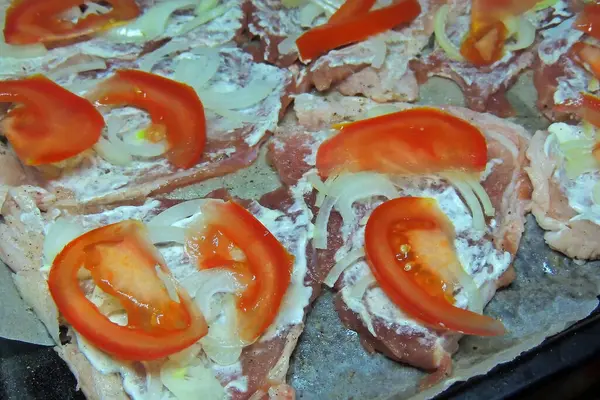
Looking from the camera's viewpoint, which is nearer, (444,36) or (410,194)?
(410,194)

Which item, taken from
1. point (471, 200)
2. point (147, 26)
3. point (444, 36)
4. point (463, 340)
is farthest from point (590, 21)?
point (147, 26)

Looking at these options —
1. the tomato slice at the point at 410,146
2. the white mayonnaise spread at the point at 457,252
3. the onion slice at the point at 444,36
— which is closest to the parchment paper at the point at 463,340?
the white mayonnaise spread at the point at 457,252

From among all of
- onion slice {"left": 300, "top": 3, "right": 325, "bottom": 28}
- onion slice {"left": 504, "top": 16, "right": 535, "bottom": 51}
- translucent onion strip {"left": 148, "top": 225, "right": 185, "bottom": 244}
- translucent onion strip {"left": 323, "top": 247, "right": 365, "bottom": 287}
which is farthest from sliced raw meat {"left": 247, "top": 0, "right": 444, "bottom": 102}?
translucent onion strip {"left": 148, "top": 225, "right": 185, "bottom": 244}

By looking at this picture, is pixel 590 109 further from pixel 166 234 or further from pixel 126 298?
pixel 126 298

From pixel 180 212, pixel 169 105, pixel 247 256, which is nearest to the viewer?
pixel 247 256

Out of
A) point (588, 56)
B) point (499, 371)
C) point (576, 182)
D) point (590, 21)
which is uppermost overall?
point (590, 21)

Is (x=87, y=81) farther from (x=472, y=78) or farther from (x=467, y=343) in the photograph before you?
(x=467, y=343)
